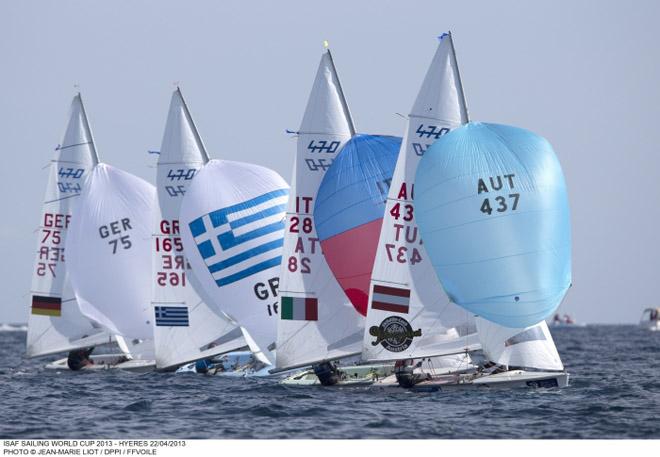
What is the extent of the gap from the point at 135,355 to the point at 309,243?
12.9 m

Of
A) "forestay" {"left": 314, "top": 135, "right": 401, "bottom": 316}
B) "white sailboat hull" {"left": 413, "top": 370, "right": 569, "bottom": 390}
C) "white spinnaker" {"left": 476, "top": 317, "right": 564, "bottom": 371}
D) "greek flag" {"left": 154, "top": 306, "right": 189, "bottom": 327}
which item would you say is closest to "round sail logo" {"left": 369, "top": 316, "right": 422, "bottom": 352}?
"white sailboat hull" {"left": 413, "top": 370, "right": 569, "bottom": 390}

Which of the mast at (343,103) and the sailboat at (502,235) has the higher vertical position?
the mast at (343,103)

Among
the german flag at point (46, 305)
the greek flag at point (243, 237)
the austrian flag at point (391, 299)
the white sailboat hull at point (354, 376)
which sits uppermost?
the greek flag at point (243, 237)

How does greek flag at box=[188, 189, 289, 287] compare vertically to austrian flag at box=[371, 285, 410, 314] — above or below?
above

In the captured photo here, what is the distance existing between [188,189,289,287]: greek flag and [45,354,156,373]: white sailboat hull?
6.64m

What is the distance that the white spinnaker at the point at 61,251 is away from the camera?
48.8 m

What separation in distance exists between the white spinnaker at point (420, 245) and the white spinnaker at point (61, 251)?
1699cm

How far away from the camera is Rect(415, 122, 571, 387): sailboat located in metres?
32.7

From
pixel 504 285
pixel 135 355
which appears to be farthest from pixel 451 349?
pixel 135 355

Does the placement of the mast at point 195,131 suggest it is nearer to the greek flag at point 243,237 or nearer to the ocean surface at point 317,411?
the greek flag at point 243,237

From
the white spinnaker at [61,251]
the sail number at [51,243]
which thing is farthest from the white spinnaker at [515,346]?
the sail number at [51,243]

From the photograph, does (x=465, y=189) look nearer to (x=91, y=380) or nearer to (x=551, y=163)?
(x=551, y=163)

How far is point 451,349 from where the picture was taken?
112 ft

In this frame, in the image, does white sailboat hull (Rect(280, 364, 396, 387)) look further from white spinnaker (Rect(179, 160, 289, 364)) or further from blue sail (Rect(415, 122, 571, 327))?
blue sail (Rect(415, 122, 571, 327))
